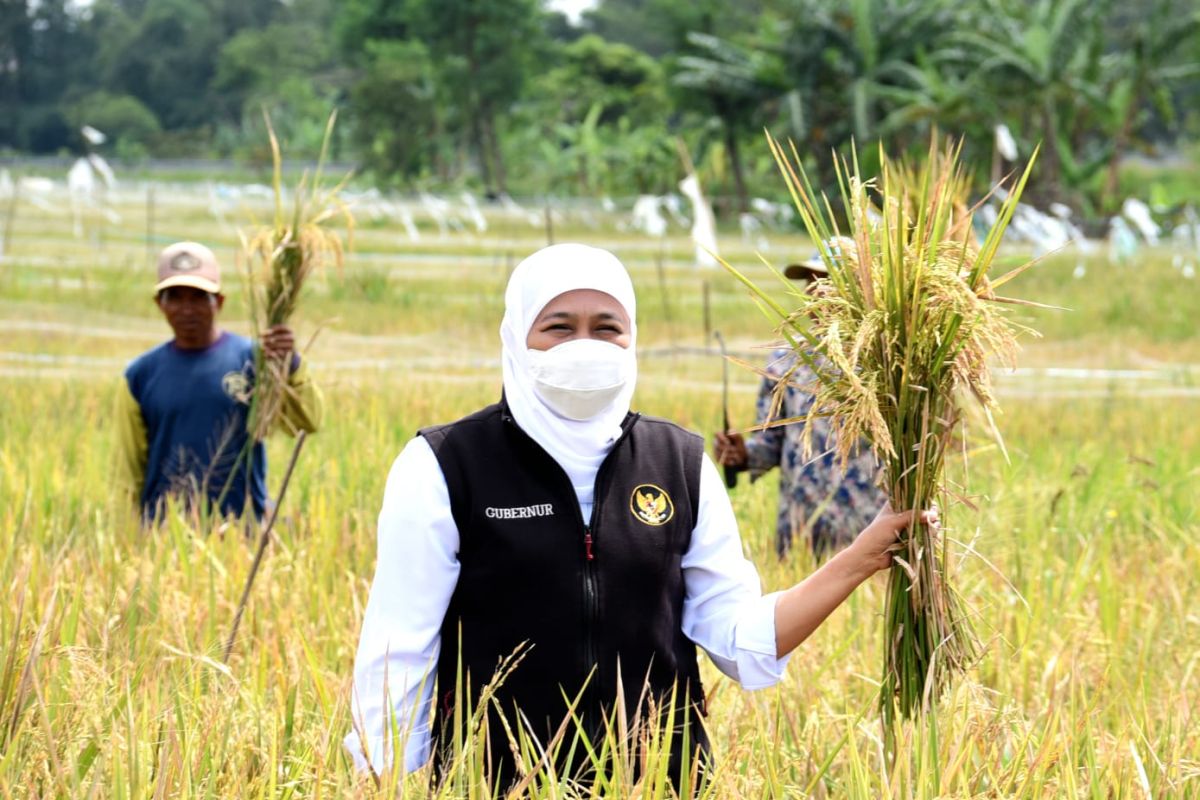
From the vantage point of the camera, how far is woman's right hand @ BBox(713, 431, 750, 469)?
4176mm

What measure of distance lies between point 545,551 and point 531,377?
0.78ft

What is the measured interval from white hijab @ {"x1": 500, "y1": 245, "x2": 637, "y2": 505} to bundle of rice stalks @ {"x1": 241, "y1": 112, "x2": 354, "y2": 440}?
5.82ft

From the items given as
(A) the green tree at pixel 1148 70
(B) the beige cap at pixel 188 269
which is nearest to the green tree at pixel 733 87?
(A) the green tree at pixel 1148 70

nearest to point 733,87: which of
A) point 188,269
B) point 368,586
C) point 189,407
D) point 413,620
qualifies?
point 188,269

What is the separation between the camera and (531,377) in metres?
2.12

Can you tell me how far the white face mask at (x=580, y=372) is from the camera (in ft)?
6.83

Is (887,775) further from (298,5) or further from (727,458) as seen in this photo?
(298,5)

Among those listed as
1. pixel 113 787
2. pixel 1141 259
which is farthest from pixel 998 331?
pixel 1141 259

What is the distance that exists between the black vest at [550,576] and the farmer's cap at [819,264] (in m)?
0.40

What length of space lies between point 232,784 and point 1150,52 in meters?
27.5

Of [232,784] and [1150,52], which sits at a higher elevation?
[1150,52]

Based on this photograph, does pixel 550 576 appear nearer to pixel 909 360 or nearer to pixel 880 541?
pixel 880 541

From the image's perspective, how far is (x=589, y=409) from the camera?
6.99ft

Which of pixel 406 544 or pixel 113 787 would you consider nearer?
pixel 113 787
